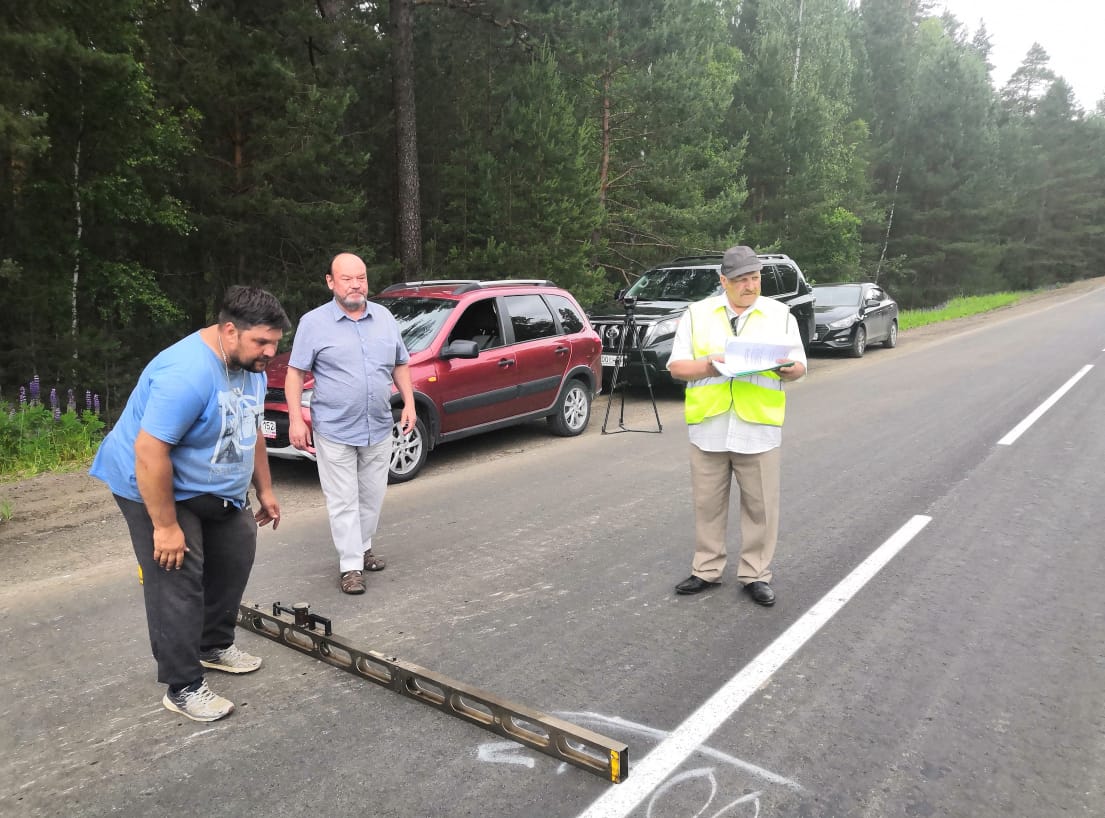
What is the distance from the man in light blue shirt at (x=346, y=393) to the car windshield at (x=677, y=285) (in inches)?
329

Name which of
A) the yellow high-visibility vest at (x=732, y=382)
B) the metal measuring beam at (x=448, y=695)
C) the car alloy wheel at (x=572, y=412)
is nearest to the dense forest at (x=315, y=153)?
the car alloy wheel at (x=572, y=412)

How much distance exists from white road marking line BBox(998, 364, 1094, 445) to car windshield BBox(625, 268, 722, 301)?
465 cm

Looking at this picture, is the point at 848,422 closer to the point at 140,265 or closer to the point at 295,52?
Answer: the point at 295,52

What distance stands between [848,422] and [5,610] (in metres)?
8.65

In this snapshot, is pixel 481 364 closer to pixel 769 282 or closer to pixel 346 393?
pixel 346 393

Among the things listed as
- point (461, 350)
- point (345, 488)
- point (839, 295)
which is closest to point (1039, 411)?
point (461, 350)

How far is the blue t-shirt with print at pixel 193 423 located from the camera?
290 cm

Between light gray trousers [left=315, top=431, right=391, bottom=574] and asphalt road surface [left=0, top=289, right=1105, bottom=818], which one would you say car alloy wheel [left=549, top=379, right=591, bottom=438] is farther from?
light gray trousers [left=315, top=431, right=391, bottom=574]

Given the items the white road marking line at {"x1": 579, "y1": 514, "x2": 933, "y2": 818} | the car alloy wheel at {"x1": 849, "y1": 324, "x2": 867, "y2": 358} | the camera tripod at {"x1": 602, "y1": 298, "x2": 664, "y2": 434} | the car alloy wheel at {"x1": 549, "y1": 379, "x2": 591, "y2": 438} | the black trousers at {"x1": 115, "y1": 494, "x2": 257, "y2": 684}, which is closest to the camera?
the white road marking line at {"x1": 579, "y1": 514, "x2": 933, "y2": 818}

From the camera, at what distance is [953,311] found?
30312 mm

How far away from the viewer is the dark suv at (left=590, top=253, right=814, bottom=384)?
1147 centimetres

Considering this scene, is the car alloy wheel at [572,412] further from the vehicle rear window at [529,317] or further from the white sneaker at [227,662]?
the white sneaker at [227,662]

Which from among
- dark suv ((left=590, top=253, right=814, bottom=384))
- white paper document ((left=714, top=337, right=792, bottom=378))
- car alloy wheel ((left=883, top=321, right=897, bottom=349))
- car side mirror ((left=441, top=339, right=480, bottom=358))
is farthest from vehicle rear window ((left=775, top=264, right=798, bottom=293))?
white paper document ((left=714, top=337, right=792, bottom=378))

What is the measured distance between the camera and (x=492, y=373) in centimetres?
807
